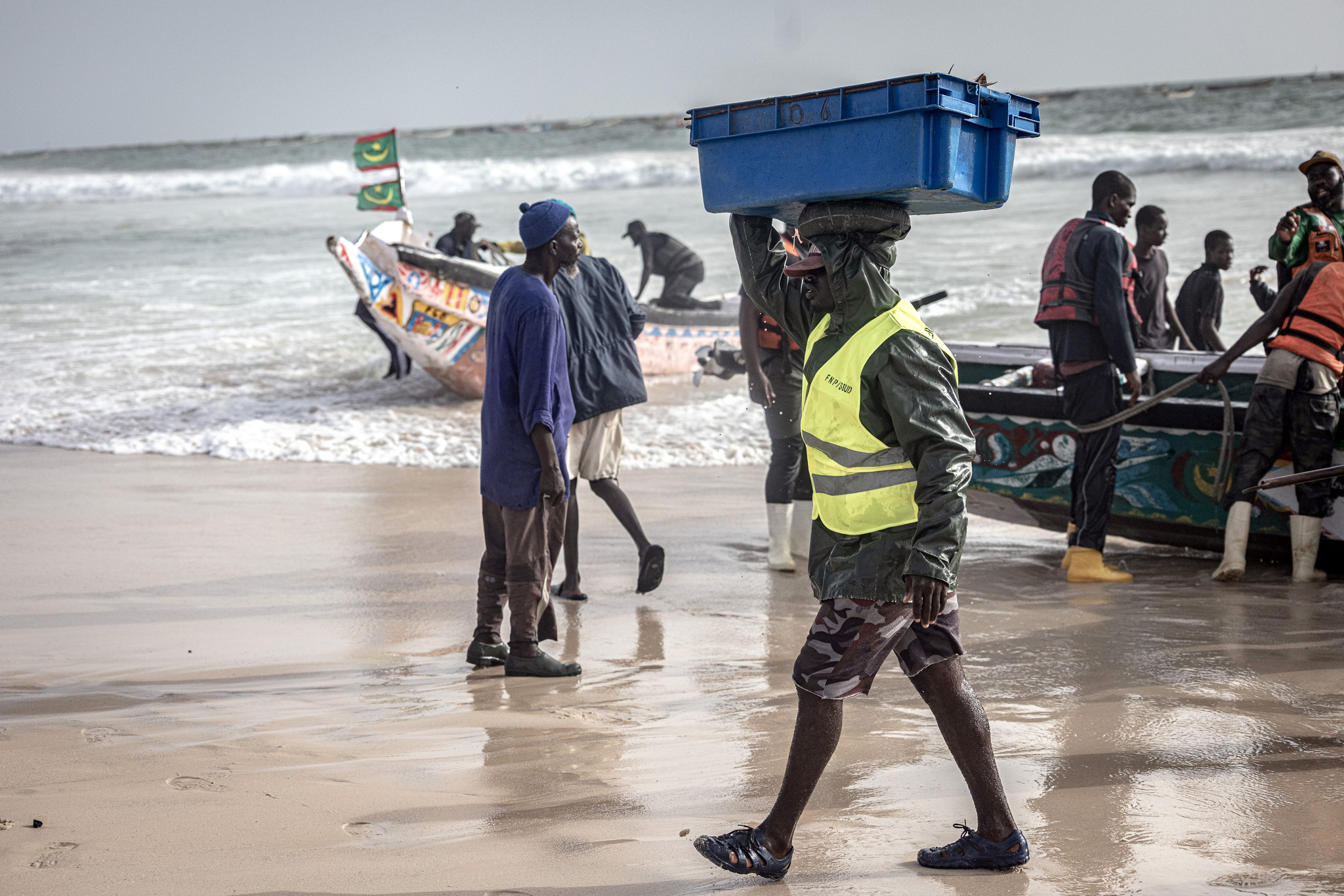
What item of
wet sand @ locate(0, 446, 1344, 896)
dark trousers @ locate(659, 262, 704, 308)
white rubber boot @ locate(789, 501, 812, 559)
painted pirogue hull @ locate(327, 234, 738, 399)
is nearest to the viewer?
wet sand @ locate(0, 446, 1344, 896)

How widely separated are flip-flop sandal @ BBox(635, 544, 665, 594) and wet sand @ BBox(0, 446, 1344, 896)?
0.07 meters

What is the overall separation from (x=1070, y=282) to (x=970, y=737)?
345 cm

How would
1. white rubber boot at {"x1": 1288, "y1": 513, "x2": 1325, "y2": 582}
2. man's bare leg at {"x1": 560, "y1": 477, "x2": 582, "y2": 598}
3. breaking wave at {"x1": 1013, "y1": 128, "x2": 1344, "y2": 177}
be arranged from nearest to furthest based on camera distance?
white rubber boot at {"x1": 1288, "y1": 513, "x2": 1325, "y2": 582}, man's bare leg at {"x1": 560, "y1": 477, "x2": 582, "y2": 598}, breaking wave at {"x1": 1013, "y1": 128, "x2": 1344, "y2": 177}

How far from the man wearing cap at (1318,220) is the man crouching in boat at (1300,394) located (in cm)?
7

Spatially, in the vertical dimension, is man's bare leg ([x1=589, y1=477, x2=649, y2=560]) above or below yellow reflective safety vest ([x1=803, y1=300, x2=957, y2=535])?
below

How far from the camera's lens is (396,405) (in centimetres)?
1280

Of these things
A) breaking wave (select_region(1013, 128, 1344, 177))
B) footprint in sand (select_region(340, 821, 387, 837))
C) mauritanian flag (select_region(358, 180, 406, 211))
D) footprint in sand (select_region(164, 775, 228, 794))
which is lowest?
footprint in sand (select_region(340, 821, 387, 837))

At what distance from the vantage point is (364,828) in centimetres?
302

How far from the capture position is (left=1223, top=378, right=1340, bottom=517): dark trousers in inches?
213

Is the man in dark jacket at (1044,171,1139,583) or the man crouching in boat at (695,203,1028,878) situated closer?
the man crouching in boat at (695,203,1028,878)

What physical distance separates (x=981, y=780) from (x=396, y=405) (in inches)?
424

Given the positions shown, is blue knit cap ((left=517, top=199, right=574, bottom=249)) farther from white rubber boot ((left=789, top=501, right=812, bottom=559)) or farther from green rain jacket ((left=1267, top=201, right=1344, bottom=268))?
green rain jacket ((left=1267, top=201, right=1344, bottom=268))

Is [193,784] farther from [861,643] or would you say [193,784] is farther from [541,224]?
[541,224]

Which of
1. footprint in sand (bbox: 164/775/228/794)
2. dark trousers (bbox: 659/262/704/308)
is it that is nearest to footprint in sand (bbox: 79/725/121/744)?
footprint in sand (bbox: 164/775/228/794)
